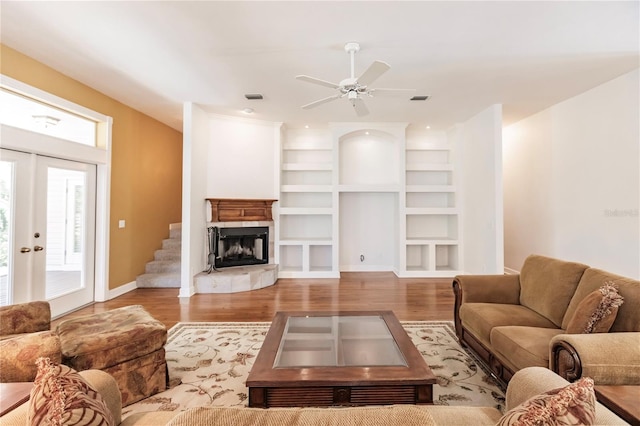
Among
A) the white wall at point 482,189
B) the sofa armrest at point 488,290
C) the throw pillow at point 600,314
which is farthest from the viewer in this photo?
the white wall at point 482,189

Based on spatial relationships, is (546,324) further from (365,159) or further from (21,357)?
(365,159)

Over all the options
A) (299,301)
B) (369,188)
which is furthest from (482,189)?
(299,301)

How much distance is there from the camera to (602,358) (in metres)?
1.54

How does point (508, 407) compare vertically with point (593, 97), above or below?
below

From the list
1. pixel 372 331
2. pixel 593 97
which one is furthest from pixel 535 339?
pixel 593 97

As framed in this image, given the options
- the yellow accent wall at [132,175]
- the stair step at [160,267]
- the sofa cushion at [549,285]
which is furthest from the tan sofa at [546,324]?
the yellow accent wall at [132,175]

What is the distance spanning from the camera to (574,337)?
1.64m

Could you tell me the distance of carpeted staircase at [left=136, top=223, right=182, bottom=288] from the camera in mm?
5143

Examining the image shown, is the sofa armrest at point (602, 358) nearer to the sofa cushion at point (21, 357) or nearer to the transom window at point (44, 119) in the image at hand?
the sofa cushion at point (21, 357)

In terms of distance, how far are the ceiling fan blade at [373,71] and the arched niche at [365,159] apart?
3.55 metres

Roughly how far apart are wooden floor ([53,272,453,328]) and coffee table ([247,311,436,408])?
157cm

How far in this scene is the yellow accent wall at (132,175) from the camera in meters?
4.00

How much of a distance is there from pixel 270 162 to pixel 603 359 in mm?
5292

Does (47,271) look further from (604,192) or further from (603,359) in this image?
(604,192)
